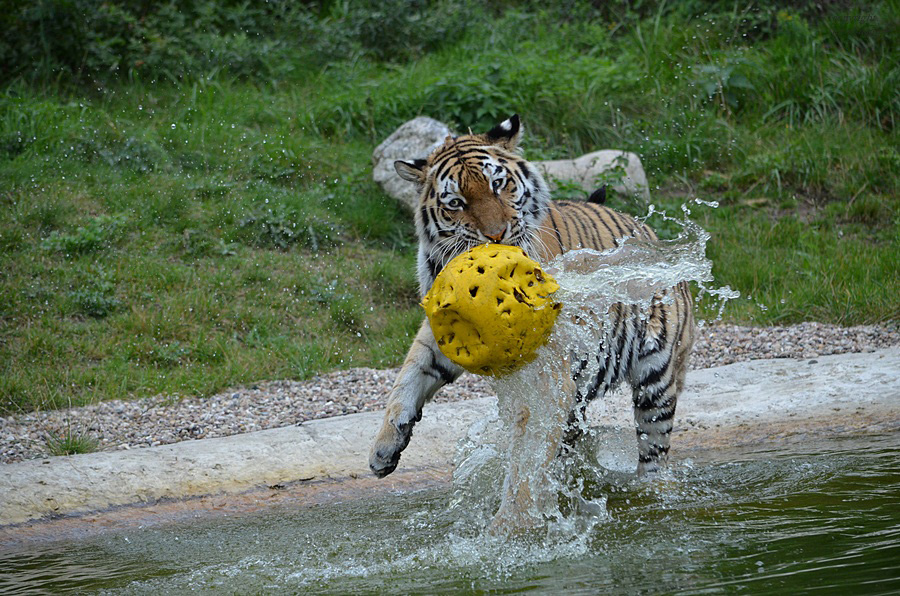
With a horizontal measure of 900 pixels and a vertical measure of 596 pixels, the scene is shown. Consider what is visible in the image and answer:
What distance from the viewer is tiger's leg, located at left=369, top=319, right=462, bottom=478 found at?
343cm

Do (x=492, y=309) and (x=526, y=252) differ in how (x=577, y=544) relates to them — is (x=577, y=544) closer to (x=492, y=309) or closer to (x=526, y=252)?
(x=492, y=309)

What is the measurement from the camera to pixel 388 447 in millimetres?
3422

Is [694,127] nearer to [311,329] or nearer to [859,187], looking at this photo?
[859,187]

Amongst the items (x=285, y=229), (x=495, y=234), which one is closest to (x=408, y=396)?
(x=495, y=234)

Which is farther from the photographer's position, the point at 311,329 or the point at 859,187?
the point at 859,187

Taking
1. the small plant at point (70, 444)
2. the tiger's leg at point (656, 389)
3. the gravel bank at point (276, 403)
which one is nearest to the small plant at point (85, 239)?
the gravel bank at point (276, 403)

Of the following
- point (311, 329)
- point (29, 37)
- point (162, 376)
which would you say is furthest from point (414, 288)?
point (29, 37)

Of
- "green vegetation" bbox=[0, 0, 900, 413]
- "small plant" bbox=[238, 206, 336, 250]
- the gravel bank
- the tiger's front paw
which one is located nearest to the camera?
the tiger's front paw

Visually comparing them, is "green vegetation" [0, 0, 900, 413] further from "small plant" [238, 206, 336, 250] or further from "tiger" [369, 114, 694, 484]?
"tiger" [369, 114, 694, 484]

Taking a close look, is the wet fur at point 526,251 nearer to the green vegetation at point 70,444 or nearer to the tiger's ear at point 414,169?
the tiger's ear at point 414,169

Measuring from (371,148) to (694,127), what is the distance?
2857 mm

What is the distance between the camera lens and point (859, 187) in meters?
7.80

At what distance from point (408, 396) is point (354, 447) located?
889 mm

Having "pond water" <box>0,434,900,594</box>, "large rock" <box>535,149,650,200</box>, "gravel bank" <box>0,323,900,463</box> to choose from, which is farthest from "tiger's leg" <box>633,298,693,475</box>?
"large rock" <box>535,149,650,200</box>
